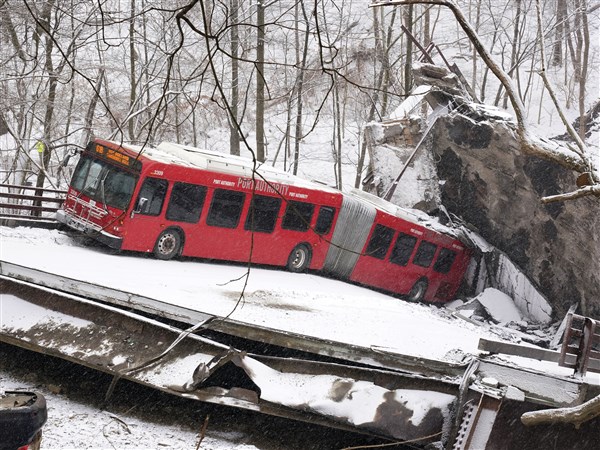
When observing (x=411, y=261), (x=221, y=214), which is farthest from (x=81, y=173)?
(x=411, y=261)

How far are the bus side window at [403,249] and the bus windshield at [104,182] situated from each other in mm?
8865

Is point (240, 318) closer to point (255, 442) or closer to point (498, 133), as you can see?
point (255, 442)

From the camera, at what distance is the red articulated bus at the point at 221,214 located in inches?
586

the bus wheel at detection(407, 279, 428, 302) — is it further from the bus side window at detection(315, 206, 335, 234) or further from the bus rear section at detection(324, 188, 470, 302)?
the bus side window at detection(315, 206, 335, 234)

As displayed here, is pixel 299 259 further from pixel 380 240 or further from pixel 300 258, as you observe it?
pixel 380 240

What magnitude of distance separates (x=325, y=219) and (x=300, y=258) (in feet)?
3.99

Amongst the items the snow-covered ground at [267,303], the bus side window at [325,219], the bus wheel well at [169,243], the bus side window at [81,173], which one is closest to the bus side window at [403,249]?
the bus side window at [325,219]

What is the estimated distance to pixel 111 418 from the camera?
7.43 m

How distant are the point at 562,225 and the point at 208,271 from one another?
36.5 ft

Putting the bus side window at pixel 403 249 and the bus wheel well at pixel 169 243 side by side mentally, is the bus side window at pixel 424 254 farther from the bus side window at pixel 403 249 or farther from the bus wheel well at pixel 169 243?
the bus wheel well at pixel 169 243

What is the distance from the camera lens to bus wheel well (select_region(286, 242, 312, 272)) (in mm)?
18078

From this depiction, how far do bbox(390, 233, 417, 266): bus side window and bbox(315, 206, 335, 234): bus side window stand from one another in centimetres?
319

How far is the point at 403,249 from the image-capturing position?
21.1 m

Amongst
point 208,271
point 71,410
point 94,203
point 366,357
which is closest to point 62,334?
point 71,410
